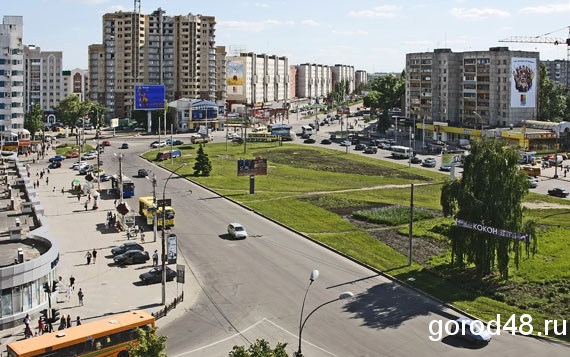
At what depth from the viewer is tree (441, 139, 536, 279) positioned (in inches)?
1970

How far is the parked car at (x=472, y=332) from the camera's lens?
127 feet

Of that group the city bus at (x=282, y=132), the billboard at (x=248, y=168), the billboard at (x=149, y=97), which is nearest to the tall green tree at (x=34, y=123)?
the billboard at (x=149, y=97)

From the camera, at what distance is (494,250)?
165ft

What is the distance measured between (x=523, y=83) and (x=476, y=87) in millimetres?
9976

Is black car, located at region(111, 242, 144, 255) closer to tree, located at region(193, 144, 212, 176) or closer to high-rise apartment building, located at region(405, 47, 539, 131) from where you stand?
tree, located at region(193, 144, 212, 176)

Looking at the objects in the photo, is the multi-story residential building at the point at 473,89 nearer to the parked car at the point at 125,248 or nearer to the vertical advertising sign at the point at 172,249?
the parked car at the point at 125,248

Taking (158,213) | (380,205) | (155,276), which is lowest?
(155,276)

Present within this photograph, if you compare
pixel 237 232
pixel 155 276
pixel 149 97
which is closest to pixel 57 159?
pixel 149 97

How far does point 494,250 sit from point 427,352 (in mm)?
15540

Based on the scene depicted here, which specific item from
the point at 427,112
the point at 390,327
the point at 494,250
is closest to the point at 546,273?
the point at 494,250

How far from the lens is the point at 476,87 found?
15275cm

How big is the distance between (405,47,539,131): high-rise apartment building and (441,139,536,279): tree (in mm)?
98343

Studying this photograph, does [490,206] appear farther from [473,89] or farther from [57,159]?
[473,89]

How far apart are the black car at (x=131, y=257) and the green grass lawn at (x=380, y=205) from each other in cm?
1636
